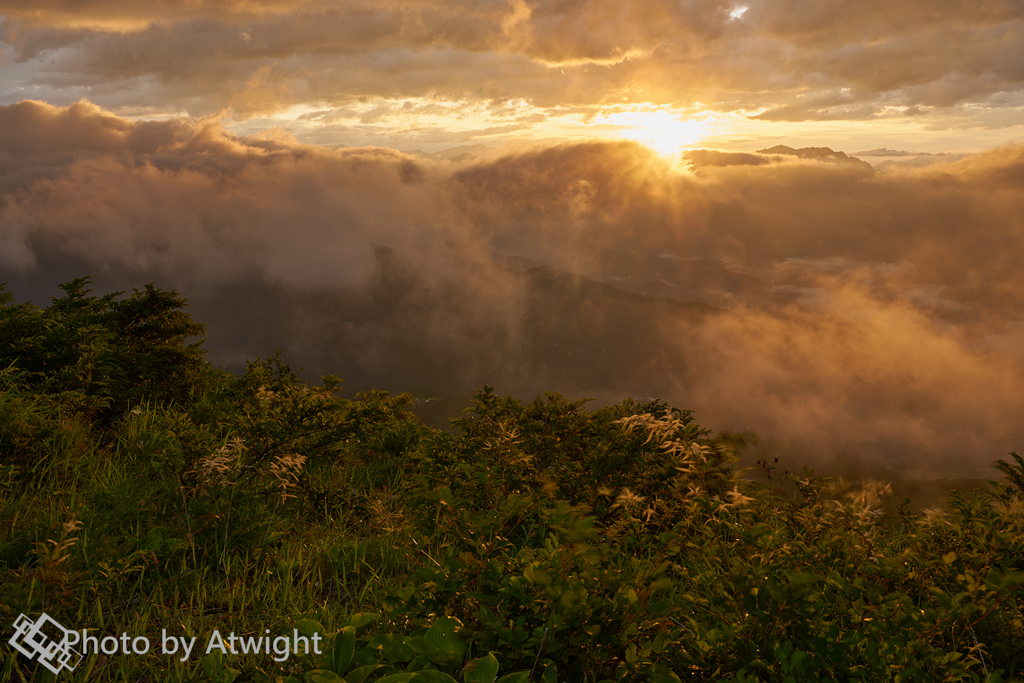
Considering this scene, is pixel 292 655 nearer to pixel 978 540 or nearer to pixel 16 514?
pixel 16 514

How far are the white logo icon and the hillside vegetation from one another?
0.19ft

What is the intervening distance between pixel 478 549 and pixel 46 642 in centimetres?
247

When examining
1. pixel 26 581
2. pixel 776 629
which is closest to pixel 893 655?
pixel 776 629

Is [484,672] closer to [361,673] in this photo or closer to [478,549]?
[361,673]

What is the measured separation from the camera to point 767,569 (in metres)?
2.59

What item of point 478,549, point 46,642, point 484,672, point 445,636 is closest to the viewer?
point 484,672

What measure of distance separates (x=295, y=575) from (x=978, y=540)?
444cm

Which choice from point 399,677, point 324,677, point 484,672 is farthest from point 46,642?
point 484,672

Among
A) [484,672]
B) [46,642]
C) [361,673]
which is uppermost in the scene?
[484,672]

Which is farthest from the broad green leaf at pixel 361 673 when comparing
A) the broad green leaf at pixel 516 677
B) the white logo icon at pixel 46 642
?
the white logo icon at pixel 46 642

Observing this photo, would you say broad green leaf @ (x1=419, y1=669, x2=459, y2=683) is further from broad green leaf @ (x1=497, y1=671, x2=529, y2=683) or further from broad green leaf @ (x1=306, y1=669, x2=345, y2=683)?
broad green leaf @ (x1=306, y1=669, x2=345, y2=683)

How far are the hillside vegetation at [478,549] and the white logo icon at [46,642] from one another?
0.06 m

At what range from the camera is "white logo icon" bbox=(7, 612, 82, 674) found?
2875 mm

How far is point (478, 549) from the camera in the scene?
2.85 m
